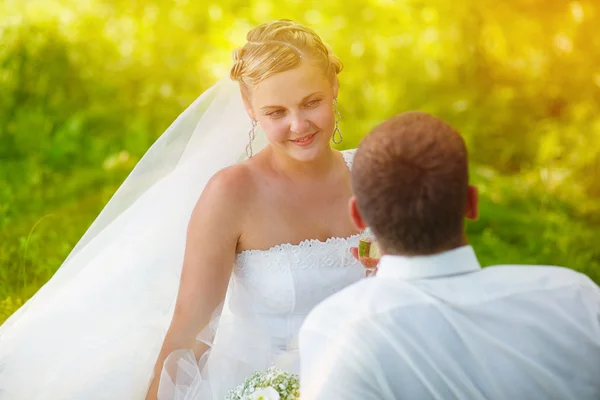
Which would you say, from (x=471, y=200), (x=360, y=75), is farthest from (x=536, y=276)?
(x=360, y=75)

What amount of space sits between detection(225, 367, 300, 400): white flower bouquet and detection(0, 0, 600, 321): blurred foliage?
5020mm

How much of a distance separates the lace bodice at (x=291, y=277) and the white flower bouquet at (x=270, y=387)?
0.79 meters

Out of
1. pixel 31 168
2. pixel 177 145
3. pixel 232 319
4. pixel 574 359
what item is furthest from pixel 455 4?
pixel 574 359

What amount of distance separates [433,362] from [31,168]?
586 cm

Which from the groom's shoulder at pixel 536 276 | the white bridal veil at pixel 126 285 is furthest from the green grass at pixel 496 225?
the groom's shoulder at pixel 536 276

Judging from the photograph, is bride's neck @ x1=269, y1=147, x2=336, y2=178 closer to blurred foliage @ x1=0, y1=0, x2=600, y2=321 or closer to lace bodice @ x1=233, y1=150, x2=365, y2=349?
lace bodice @ x1=233, y1=150, x2=365, y2=349

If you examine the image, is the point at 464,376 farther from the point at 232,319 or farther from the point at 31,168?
the point at 31,168

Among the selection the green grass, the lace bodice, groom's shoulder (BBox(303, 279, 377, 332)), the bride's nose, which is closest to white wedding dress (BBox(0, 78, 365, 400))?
the lace bodice

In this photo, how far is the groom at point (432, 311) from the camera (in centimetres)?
176

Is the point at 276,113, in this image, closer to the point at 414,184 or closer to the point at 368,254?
the point at 368,254

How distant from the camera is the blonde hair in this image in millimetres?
2945

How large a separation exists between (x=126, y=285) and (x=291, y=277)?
73 cm

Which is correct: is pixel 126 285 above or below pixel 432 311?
above

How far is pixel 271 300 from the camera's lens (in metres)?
3.14
